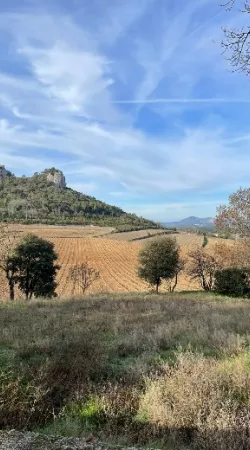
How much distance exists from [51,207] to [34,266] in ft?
426

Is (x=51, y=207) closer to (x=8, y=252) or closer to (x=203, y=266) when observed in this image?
(x=203, y=266)

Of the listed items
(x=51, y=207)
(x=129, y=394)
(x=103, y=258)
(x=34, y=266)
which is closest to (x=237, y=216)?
(x=34, y=266)

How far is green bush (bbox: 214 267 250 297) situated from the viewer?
3541 centimetres

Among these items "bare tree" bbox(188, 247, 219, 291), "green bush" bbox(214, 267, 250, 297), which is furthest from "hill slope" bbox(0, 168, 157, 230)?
"green bush" bbox(214, 267, 250, 297)

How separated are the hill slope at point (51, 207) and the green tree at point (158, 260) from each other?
84397mm

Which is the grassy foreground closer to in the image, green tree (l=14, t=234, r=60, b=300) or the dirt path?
the dirt path

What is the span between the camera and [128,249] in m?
89.0

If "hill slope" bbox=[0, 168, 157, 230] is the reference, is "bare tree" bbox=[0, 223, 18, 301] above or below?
below

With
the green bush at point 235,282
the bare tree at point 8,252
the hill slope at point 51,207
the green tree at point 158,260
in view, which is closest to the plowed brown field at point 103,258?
the bare tree at point 8,252

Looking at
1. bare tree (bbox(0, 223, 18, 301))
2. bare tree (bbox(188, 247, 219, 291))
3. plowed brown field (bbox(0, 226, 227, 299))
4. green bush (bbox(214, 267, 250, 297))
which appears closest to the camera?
bare tree (bbox(0, 223, 18, 301))

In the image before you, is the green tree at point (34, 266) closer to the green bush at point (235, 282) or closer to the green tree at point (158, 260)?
the green tree at point (158, 260)

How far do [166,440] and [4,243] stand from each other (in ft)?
104

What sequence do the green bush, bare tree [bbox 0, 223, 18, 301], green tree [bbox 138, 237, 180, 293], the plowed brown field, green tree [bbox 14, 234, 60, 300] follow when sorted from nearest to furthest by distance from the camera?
bare tree [bbox 0, 223, 18, 301]
green tree [bbox 14, 234, 60, 300]
the green bush
green tree [bbox 138, 237, 180, 293]
the plowed brown field

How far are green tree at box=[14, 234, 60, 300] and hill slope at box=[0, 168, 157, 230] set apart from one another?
290ft
